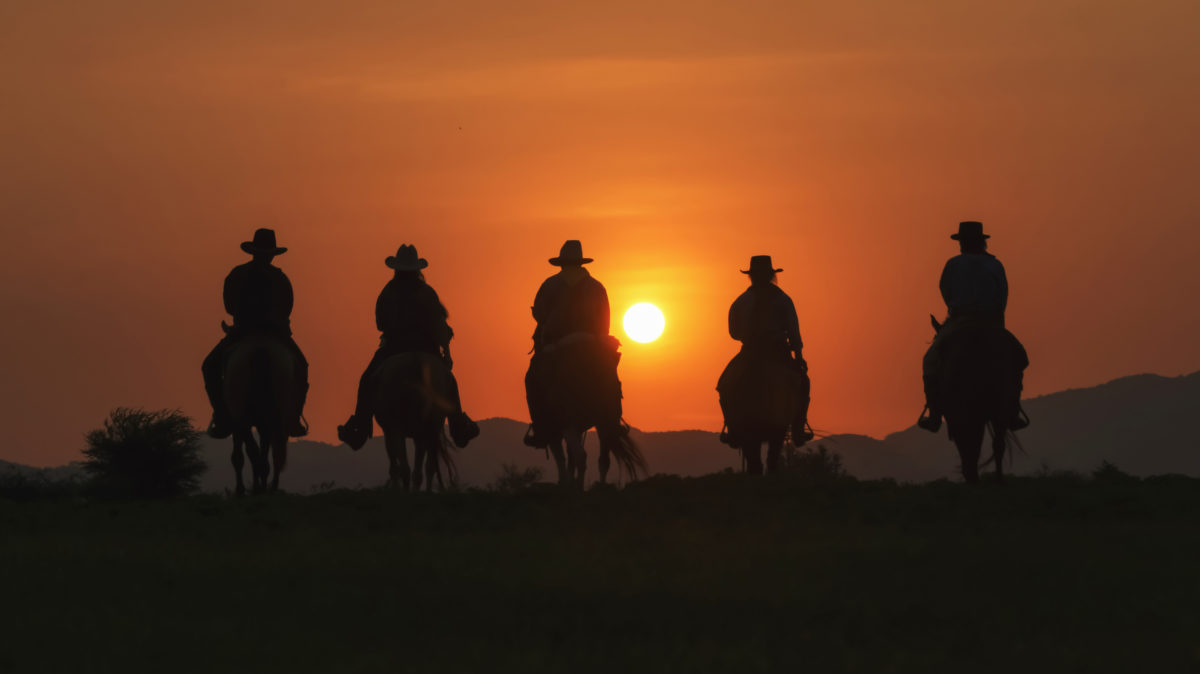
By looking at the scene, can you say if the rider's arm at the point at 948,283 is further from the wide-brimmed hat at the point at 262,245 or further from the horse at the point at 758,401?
the wide-brimmed hat at the point at 262,245

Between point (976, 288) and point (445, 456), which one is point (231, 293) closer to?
point (445, 456)

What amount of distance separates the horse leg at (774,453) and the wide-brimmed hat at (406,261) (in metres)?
4.62

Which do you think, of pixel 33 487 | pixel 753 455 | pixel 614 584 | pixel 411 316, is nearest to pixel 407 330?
pixel 411 316

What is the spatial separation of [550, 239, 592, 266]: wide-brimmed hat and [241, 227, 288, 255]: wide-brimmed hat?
10.3 ft

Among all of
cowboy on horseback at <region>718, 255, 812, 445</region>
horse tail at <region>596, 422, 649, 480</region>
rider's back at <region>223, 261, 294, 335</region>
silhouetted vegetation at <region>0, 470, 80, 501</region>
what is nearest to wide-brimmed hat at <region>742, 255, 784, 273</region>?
cowboy on horseback at <region>718, 255, 812, 445</region>

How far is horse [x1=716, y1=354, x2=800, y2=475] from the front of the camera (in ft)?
66.5

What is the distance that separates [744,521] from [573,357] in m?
4.75

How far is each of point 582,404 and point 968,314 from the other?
13.9 feet

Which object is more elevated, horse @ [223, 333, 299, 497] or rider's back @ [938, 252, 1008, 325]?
rider's back @ [938, 252, 1008, 325]

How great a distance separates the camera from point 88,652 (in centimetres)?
879

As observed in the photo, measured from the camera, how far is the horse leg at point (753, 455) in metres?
20.7

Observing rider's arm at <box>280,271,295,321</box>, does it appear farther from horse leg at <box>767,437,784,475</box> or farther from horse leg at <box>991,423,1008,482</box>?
horse leg at <box>991,423,1008,482</box>

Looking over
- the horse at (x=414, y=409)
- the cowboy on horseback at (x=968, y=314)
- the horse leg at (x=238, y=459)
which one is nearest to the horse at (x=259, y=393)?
the horse leg at (x=238, y=459)

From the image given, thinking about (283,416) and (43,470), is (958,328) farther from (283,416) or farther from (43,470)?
(43,470)
